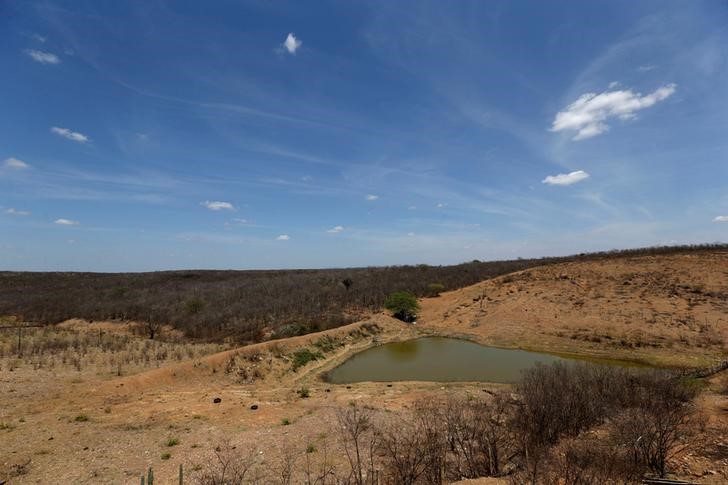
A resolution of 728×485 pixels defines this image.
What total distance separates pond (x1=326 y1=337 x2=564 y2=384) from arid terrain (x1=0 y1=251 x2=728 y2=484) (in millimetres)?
1163

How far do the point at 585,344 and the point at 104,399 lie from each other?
20951mm

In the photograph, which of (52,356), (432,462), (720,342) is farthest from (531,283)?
(52,356)

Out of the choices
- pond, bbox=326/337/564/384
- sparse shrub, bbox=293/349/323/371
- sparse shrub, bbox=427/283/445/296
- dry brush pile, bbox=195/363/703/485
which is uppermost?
sparse shrub, bbox=427/283/445/296

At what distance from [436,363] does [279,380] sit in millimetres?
7122

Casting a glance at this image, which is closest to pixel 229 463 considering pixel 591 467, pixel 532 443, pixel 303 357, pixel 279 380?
pixel 532 443

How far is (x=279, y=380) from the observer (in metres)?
14.9

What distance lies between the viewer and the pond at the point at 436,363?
15.3 meters

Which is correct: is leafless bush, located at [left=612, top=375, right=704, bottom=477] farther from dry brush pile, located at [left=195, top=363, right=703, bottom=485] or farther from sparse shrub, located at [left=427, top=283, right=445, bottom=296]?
sparse shrub, located at [left=427, top=283, right=445, bottom=296]

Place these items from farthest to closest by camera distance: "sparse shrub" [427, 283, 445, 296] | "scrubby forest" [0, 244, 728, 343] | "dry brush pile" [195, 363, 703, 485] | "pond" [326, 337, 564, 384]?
"sparse shrub" [427, 283, 445, 296], "scrubby forest" [0, 244, 728, 343], "pond" [326, 337, 564, 384], "dry brush pile" [195, 363, 703, 485]

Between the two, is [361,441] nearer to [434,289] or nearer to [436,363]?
[436,363]

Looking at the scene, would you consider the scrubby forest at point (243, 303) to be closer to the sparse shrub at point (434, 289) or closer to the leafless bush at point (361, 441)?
the sparse shrub at point (434, 289)

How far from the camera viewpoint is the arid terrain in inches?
295

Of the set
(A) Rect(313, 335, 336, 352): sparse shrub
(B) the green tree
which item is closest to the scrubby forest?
(B) the green tree

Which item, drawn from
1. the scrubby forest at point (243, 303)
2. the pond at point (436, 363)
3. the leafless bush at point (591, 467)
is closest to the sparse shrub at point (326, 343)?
A: the pond at point (436, 363)
